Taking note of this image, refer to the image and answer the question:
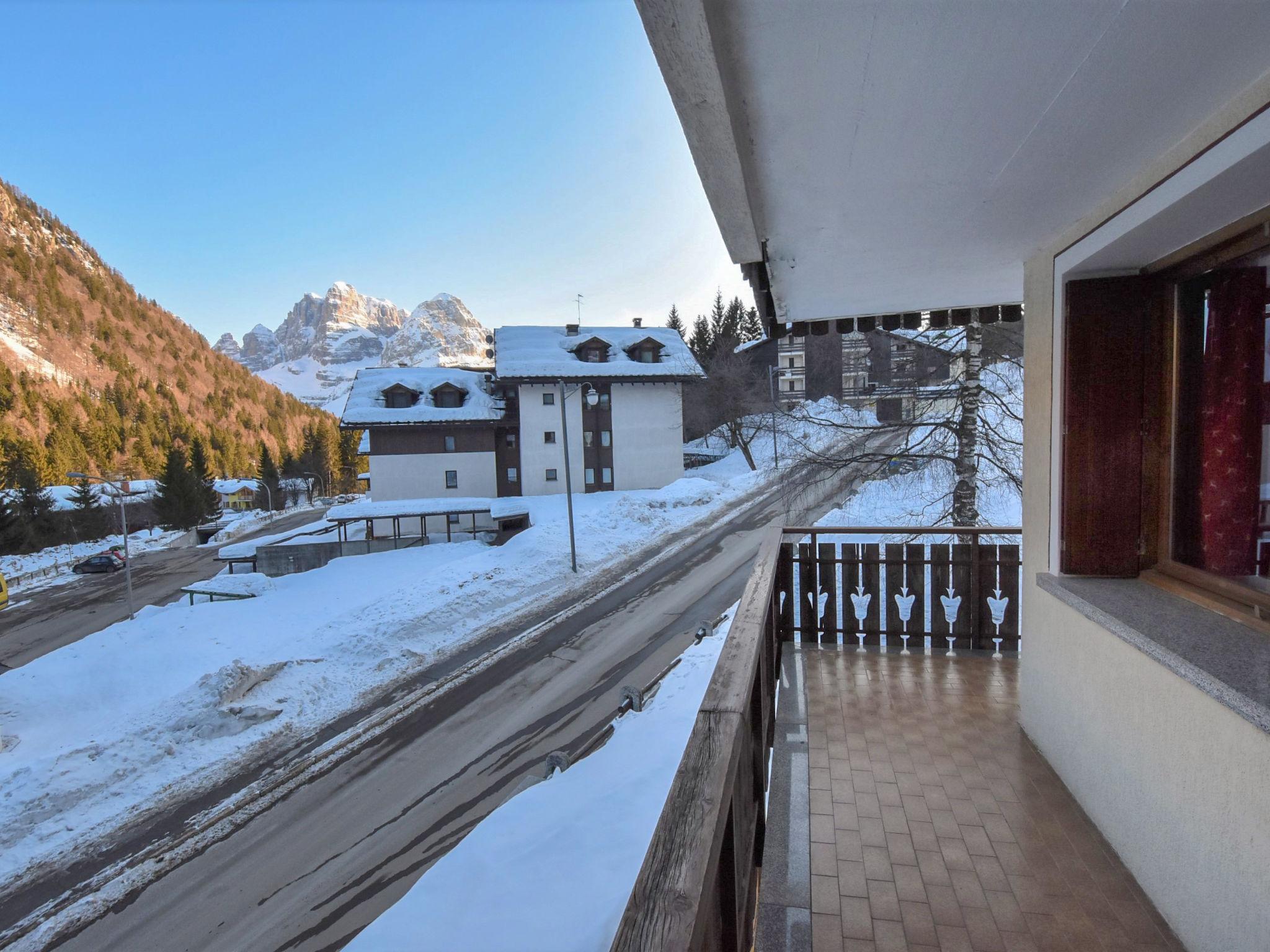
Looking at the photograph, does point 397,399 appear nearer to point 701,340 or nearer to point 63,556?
point 701,340

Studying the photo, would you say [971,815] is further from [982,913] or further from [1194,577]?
[1194,577]

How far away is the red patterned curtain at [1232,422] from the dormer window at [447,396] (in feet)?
90.2

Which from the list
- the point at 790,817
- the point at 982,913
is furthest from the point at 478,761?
the point at 982,913

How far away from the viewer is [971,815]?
2.71 metres

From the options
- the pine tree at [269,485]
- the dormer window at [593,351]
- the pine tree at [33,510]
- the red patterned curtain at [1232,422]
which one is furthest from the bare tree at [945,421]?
the pine tree at [269,485]

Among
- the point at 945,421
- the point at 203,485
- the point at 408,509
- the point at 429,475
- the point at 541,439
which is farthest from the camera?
the point at 203,485

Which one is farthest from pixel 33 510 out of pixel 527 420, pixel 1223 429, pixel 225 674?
pixel 1223 429

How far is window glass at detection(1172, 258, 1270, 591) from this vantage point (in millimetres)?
2061

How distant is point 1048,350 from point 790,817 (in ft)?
8.64

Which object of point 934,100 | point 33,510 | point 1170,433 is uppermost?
point 934,100

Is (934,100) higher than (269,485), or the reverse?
(934,100)

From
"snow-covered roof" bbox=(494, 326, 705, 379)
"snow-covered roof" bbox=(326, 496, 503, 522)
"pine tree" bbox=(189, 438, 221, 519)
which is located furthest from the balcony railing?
"pine tree" bbox=(189, 438, 221, 519)

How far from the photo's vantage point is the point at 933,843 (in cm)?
256

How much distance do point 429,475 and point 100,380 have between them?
105281 mm
